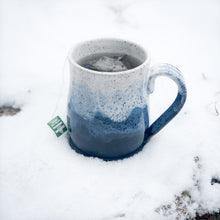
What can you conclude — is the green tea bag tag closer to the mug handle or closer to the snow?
the snow

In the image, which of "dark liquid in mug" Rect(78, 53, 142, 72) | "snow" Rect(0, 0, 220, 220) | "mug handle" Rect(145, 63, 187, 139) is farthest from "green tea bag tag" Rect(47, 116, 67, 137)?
"mug handle" Rect(145, 63, 187, 139)

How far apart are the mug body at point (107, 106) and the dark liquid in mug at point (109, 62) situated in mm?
13

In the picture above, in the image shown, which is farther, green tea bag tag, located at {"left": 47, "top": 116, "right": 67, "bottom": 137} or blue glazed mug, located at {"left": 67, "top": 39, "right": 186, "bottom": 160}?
green tea bag tag, located at {"left": 47, "top": 116, "right": 67, "bottom": 137}

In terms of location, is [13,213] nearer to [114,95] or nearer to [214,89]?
[114,95]

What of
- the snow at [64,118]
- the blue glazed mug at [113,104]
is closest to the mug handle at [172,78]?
the blue glazed mug at [113,104]

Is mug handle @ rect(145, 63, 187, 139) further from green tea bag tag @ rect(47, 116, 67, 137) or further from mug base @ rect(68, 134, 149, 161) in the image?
green tea bag tag @ rect(47, 116, 67, 137)

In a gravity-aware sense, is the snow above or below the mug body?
below

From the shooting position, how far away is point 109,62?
30.6 inches

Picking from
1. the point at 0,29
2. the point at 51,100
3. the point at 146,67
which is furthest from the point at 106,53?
the point at 0,29

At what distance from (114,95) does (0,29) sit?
93 centimetres

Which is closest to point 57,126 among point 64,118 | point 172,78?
point 64,118

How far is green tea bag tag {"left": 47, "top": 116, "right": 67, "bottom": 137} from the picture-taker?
2.72 feet

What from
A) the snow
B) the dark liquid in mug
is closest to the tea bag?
the dark liquid in mug

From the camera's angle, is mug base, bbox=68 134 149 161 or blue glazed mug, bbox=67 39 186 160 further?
mug base, bbox=68 134 149 161
